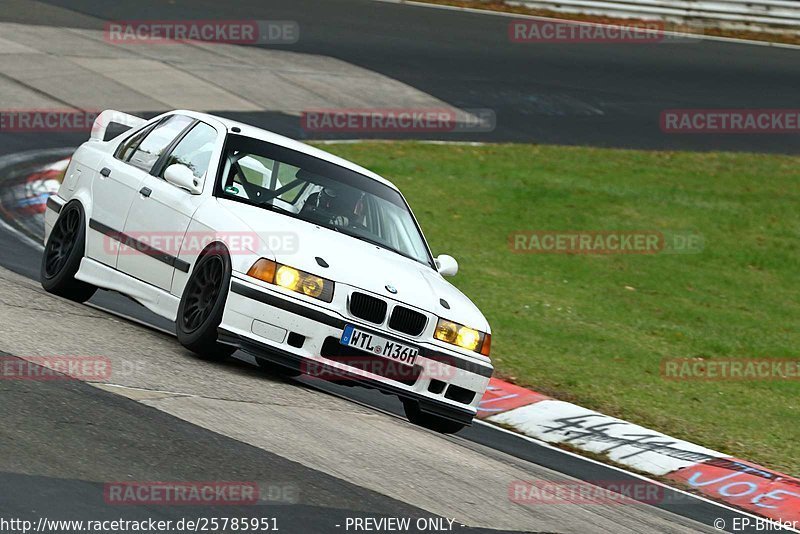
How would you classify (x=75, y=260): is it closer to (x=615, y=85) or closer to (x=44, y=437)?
(x=44, y=437)

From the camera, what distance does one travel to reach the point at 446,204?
1720cm

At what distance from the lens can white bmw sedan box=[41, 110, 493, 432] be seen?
7.84 metres

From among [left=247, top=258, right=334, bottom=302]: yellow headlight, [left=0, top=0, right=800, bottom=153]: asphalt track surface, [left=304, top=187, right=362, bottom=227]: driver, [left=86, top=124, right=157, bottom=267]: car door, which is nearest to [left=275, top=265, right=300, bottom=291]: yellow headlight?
[left=247, top=258, right=334, bottom=302]: yellow headlight

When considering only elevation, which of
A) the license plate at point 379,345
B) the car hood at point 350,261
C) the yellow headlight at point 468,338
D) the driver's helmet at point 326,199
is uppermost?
the driver's helmet at point 326,199

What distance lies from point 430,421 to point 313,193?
1.74m

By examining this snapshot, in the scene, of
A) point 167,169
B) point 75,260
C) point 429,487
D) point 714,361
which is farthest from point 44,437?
point 714,361

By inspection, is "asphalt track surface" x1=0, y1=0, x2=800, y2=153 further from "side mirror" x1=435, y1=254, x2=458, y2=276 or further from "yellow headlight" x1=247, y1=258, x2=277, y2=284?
"yellow headlight" x1=247, y1=258, x2=277, y2=284

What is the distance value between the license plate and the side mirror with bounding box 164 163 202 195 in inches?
61.9

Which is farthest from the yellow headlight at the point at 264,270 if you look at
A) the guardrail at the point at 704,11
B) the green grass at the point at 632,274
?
the guardrail at the point at 704,11

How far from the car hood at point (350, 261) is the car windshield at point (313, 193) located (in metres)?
0.22

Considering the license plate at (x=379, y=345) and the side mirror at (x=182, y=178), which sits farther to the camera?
the side mirror at (x=182, y=178)

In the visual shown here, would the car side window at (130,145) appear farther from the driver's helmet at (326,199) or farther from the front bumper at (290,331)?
the front bumper at (290,331)

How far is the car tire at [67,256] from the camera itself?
9.50 m

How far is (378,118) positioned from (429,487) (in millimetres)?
15857
